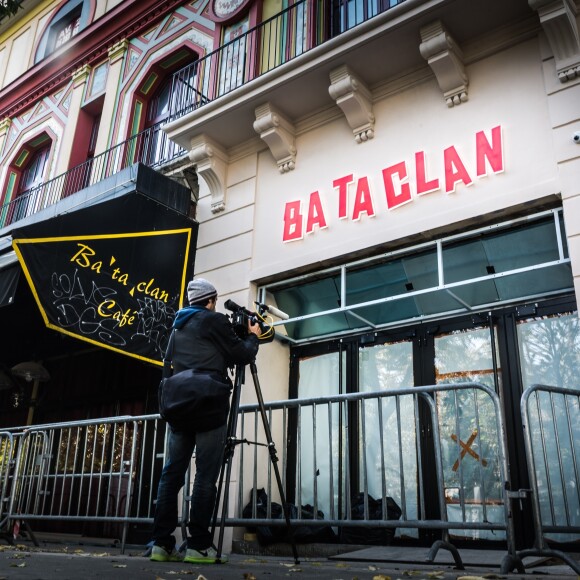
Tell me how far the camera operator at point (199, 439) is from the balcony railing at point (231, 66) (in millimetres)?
4579

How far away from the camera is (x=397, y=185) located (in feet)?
21.6

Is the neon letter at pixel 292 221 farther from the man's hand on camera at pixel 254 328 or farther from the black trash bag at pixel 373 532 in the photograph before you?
the black trash bag at pixel 373 532

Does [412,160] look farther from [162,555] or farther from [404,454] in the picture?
[162,555]

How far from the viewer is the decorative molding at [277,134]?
770 centimetres

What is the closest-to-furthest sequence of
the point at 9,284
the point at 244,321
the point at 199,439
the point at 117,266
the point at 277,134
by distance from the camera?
the point at 199,439 < the point at 244,321 < the point at 117,266 < the point at 9,284 < the point at 277,134

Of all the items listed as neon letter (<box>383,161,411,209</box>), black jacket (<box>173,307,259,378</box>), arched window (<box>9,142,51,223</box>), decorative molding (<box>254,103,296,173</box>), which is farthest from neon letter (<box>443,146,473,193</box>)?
arched window (<box>9,142,51,223</box>)

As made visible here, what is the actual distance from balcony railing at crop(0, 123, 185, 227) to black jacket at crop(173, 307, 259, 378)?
546cm

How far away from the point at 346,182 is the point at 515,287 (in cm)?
231

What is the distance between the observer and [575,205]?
5285 mm

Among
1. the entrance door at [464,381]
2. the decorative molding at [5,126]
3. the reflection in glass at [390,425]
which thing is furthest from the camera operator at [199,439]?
the decorative molding at [5,126]

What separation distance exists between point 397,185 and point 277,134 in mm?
1988

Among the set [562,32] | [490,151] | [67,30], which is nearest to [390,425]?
[490,151]

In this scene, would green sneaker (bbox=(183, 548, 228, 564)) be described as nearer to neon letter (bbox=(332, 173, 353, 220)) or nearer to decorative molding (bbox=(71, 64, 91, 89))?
neon letter (bbox=(332, 173, 353, 220))

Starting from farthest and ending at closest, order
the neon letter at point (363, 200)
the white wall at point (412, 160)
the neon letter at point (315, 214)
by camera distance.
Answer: the neon letter at point (315, 214)
the neon letter at point (363, 200)
the white wall at point (412, 160)
